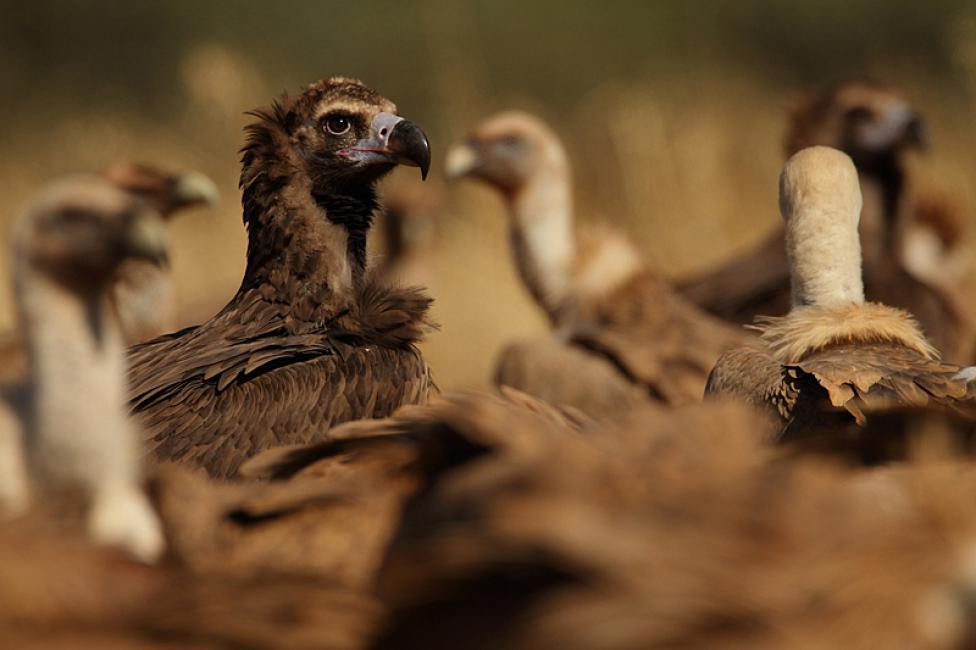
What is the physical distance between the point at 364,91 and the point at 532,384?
81.0 inches

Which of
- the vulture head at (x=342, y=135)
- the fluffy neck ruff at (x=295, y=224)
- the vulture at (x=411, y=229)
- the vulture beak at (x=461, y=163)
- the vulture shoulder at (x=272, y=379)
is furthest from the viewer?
the vulture at (x=411, y=229)

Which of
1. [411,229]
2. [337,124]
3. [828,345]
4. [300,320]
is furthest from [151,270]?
[411,229]

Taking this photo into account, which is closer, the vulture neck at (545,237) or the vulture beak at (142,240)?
the vulture beak at (142,240)

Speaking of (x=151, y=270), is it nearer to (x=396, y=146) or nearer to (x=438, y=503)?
(x=396, y=146)

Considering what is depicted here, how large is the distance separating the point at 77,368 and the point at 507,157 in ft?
23.3

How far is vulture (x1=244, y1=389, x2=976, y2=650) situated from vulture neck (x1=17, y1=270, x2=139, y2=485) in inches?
19.2

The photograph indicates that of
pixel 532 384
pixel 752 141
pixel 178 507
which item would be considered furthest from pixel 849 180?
pixel 752 141

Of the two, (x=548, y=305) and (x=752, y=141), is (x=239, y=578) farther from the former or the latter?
(x=752, y=141)

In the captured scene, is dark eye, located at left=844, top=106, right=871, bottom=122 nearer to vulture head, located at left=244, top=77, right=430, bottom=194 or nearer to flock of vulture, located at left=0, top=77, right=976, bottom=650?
vulture head, located at left=244, top=77, right=430, bottom=194

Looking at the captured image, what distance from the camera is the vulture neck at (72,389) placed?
8.98 ft

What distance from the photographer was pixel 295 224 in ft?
17.0

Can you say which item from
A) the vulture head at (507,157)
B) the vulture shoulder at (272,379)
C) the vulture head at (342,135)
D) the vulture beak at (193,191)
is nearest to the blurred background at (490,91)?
the vulture head at (507,157)

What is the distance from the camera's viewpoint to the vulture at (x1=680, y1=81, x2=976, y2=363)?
8219 millimetres

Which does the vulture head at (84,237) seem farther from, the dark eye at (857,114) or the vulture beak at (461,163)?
the dark eye at (857,114)
